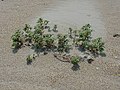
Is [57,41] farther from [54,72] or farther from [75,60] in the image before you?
[54,72]

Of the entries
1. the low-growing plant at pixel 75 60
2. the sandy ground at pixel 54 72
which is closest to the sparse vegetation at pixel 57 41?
the low-growing plant at pixel 75 60

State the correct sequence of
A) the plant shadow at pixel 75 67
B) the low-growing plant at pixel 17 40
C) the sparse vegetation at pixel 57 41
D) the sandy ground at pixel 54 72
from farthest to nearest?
the low-growing plant at pixel 17 40 < the sparse vegetation at pixel 57 41 < the plant shadow at pixel 75 67 < the sandy ground at pixel 54 72

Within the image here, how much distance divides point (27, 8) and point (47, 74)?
4.23 m

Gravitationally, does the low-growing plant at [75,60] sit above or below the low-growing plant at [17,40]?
below

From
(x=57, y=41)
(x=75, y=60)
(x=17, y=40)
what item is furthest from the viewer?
(x=57, y=41)

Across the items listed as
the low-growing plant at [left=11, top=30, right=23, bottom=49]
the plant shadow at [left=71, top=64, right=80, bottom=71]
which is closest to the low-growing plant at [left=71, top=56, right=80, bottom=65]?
the plant shadow at [left=71, top=64, right=80, bottom=71]

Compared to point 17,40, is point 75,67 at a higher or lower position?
lower

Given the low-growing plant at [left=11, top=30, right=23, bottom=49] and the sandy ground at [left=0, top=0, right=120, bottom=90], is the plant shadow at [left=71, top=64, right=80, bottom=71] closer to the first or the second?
the sandy ground at [left=0, top=0, right=120, bottom=90]

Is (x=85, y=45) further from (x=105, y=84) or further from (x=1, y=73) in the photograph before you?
(x=1, y=73)

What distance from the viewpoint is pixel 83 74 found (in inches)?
228

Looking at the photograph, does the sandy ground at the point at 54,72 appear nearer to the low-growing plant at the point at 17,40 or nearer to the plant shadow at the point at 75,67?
the plant shadow at the point at 75,67

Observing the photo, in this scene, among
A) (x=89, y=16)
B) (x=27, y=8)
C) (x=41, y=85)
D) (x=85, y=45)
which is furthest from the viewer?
(x=27, y=8)

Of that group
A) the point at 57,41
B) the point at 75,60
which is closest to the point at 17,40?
the point at 57,41

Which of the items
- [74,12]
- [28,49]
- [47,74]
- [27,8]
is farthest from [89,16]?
[47,74]
